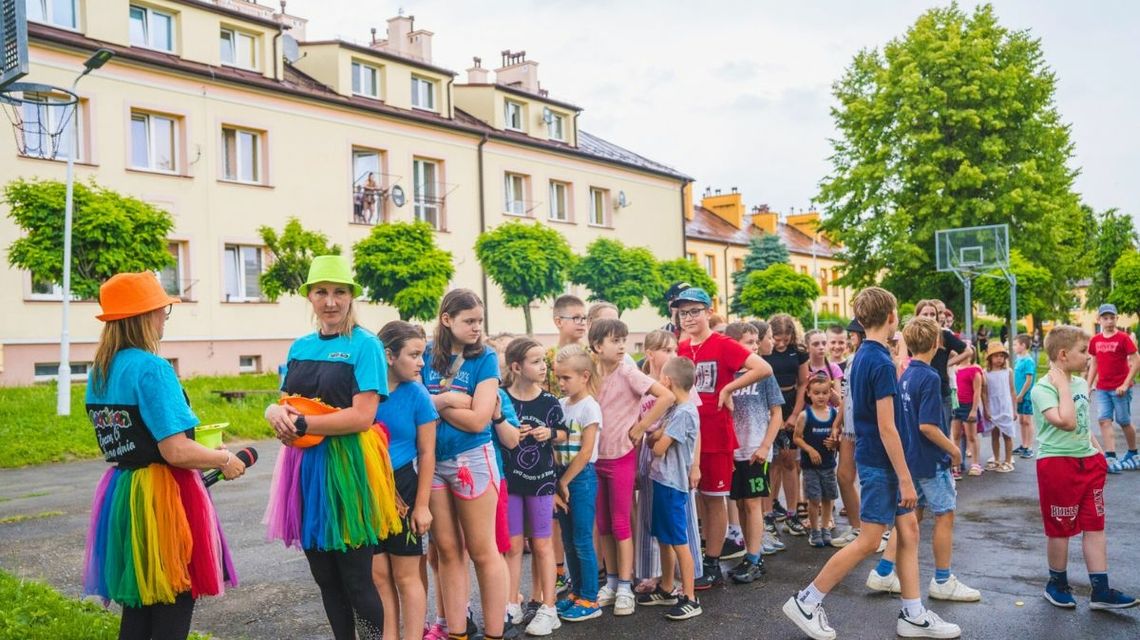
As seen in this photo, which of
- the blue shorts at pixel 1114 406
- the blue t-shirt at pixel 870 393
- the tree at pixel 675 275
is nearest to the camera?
the blue t-shirt at pixel 870 393

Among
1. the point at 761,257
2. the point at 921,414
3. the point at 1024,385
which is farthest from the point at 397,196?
the point at 761,257

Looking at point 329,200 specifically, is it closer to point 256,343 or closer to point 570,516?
point 256,343

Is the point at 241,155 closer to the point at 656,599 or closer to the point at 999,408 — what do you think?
the point at 999,408

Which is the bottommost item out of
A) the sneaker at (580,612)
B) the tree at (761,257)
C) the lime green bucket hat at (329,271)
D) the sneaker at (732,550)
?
the sneaker at (732,550)

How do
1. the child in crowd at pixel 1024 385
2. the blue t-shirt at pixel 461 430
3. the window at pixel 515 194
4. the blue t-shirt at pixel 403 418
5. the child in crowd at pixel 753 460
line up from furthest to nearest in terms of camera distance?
the window at pixel 515 194
the child in crowd at pixel 1024 385
the child in crowd at pixel 753 460
the blue t-shirt at pixel 461 430
the blue t-shirt at pixel 403 418

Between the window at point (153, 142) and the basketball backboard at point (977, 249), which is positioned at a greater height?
the window at point (153, 142)

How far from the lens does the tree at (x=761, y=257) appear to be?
54.1 m

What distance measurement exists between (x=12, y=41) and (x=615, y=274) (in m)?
28.3

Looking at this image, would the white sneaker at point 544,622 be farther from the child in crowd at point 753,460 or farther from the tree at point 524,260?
the tree at point 524,260

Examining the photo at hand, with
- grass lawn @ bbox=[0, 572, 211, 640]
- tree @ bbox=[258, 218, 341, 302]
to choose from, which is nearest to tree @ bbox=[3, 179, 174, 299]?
tree @ bbox=[258, 218, 341, 302]

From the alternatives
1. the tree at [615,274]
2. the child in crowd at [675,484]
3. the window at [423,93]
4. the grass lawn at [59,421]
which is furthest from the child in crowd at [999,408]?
the window at [423,93]

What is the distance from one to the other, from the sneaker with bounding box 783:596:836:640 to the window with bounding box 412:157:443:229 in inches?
1093

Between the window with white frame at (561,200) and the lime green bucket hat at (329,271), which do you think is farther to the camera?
the window with white frame at (561,200)

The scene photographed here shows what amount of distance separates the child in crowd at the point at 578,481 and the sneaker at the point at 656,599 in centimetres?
38
